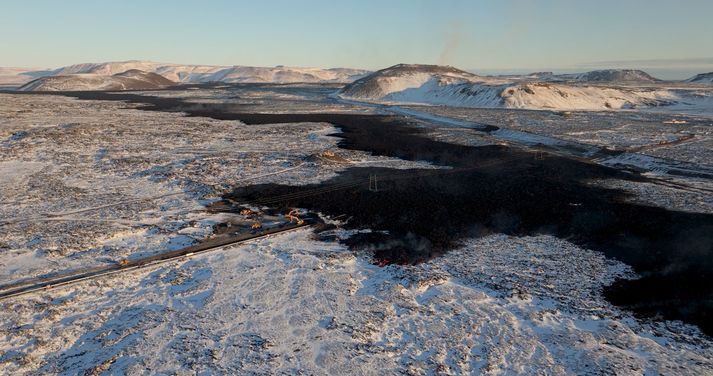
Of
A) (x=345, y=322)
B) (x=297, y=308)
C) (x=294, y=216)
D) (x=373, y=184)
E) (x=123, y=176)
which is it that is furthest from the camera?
(x=123, y=176)

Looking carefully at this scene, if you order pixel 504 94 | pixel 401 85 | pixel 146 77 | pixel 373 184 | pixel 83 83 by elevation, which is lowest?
pixel 373 184

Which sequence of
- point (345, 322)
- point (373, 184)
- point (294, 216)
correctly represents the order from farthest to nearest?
point (373, 184) < point (294, 216) < point (345, 322)

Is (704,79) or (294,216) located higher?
(704,79)

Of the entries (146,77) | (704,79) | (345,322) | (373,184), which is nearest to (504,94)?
(373,184)

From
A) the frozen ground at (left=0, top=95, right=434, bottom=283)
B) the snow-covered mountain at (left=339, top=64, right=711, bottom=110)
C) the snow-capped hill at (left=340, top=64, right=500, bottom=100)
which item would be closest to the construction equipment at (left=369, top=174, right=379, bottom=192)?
the frozen ground at (left=0, top=95, right=434, bottom=283)

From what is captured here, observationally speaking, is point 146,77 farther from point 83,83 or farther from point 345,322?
point 345,322

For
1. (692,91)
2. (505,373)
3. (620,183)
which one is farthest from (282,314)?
(692,91)

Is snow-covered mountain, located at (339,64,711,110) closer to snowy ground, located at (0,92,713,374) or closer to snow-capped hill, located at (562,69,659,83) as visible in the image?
snowy ground, located at (0,92,713,374)
